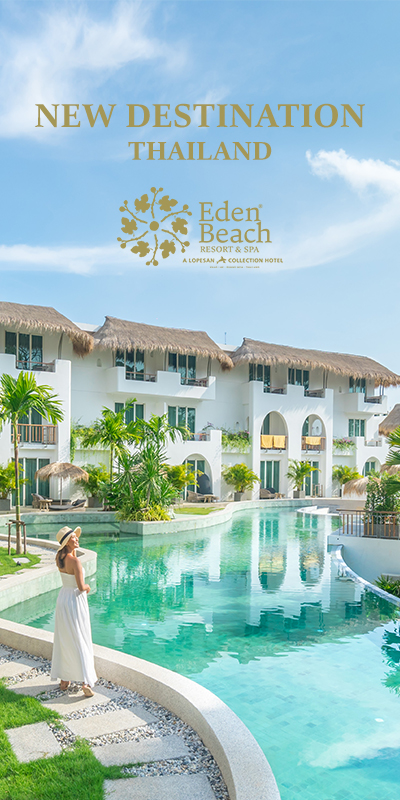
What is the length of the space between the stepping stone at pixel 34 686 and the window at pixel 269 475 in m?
22.6

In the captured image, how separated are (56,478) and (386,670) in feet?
52.0

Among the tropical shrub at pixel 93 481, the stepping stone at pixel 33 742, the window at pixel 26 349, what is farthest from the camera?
the window at pixel 26 349

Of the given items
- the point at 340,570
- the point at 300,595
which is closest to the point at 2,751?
the point at 300,595

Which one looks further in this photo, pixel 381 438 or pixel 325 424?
pixel 381 438

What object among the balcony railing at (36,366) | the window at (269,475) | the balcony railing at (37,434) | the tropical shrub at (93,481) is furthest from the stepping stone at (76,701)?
the window at (269,475)

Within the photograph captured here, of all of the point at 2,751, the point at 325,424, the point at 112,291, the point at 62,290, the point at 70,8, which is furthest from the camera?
the point at 325,424

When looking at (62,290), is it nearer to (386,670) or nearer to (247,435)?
(247,435)

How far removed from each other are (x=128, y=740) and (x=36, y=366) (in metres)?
18.4

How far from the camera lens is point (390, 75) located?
10891 mm

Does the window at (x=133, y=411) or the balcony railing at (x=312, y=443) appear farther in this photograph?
the balcony railing at (x=312, y=443)

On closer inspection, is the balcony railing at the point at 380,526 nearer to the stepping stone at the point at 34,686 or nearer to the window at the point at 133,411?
the stepping stone at the point at 34,686

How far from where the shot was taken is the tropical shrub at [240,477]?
25141 mm

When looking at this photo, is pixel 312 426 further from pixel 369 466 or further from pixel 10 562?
pixel 10 562

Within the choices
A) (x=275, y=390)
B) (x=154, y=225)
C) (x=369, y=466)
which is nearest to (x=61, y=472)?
(x=154, y=225)
